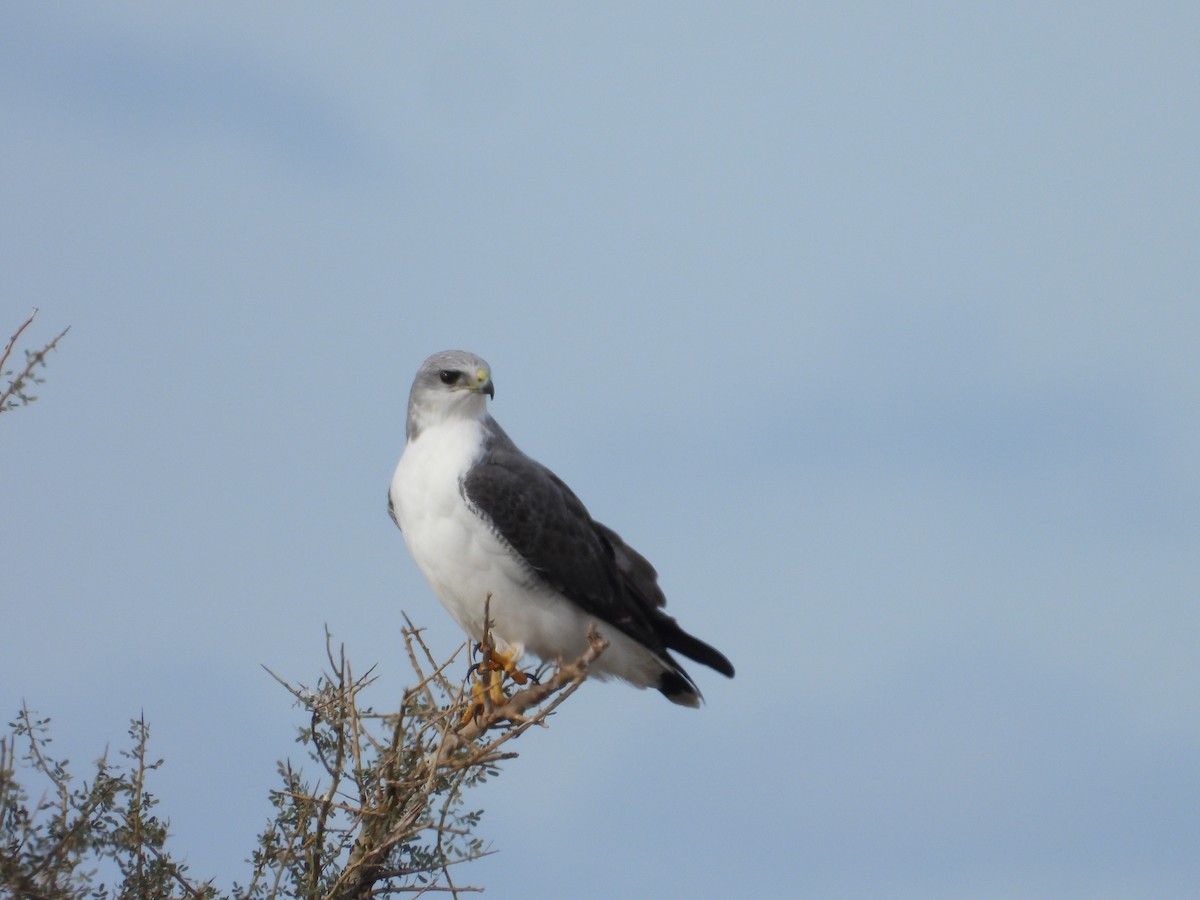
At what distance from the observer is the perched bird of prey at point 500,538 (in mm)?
6699

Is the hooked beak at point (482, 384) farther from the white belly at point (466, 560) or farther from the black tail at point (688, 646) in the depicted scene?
the black tail at point (688, 646)

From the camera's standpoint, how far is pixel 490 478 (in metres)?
6.71

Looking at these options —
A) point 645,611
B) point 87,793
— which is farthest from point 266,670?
point 645,611

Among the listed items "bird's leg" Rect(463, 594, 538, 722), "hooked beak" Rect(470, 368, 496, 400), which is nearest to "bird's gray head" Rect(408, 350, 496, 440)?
"hooked beak" Rect(470, 368, 496, 400)

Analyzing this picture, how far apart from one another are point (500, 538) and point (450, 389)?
2.32 feet

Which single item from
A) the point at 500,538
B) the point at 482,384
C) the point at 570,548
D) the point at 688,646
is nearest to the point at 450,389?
the point at 482,384

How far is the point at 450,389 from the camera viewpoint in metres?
6.91

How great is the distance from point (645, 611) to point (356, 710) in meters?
1.77

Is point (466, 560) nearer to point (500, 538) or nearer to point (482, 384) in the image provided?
point (500, 538)

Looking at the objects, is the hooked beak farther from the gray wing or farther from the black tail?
the black tail

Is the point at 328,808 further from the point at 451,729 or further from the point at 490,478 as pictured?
the point at 490,478

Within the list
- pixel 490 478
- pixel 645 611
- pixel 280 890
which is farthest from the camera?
pixel 645 611

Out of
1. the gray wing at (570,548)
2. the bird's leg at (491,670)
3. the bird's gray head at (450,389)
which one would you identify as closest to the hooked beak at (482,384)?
the bird's gray head at (450,389)

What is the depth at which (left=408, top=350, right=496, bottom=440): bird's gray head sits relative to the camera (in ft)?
22.5
